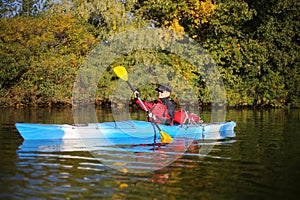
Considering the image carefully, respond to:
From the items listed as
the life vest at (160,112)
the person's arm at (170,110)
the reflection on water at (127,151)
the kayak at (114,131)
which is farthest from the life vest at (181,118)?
the reflection on water at (127,151)

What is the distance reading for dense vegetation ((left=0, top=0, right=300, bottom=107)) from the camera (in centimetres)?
2566

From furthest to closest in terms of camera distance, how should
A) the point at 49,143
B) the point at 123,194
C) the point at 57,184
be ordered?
the point at 49,143, the point at 57,184, the point at 123,194

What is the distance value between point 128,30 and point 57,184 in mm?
17575

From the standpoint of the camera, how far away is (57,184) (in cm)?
719

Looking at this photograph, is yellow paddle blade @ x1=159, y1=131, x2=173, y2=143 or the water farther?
yellow paddle blade @ x1=159, y1=131, x2=173, y2=143

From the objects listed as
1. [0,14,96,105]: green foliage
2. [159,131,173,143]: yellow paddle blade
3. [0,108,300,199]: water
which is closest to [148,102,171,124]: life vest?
[159,131,173,143]: yellow paddle blade

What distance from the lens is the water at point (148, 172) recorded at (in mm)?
6773

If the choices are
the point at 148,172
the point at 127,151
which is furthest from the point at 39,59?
the point at 148,172

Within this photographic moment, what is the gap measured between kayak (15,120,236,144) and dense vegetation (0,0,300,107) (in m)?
11.8

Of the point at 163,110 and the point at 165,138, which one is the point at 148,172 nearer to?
the point at 165,138

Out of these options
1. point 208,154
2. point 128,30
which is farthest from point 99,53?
point 208,154

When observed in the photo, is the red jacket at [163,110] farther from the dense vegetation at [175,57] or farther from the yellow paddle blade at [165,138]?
the dense vegetation at [175,57]

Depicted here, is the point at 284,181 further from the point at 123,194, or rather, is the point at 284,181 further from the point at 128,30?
the point at 128,30

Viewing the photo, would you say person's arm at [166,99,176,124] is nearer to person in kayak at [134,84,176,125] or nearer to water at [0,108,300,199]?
person in kayak at [134,84,176,125]
